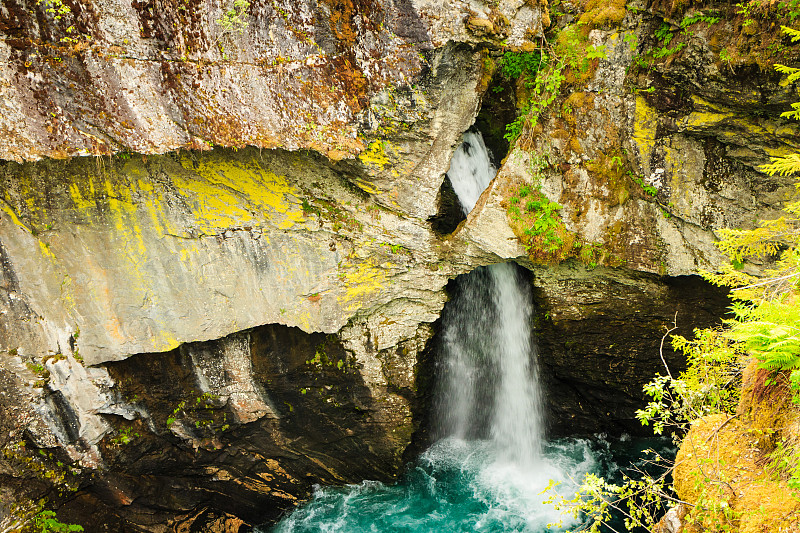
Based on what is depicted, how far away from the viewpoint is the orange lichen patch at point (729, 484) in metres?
2.74

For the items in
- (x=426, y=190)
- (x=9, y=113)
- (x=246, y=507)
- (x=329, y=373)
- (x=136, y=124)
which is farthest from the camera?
(x=246, y=507)

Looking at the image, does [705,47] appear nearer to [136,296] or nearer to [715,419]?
[715,419]

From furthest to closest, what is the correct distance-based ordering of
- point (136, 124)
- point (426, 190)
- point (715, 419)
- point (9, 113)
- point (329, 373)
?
point (329, 373), point (426, 190), point (136, 124), point (9, 113), point (715, 419)

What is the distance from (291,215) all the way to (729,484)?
18.7 feet

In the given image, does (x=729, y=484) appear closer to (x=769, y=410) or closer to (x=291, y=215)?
(x=769, y=410)

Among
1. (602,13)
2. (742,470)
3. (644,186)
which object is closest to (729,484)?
(742,470)

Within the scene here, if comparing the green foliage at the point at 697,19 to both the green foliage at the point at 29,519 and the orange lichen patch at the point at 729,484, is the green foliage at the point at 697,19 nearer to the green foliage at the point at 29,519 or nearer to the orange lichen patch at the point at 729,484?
the orange lichen patch at the point at 729,484

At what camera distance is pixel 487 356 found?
8969 mm

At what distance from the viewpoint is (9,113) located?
5.07m

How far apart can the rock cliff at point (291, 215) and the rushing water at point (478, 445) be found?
25.9 inches

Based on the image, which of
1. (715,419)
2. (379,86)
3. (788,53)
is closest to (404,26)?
(379,86)

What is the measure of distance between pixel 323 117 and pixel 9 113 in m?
3.45

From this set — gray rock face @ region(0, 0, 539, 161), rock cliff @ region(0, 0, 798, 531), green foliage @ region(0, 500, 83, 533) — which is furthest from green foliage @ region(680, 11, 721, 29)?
green foliage @ region(0, 500, 83, 533)

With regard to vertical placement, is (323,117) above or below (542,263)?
above
